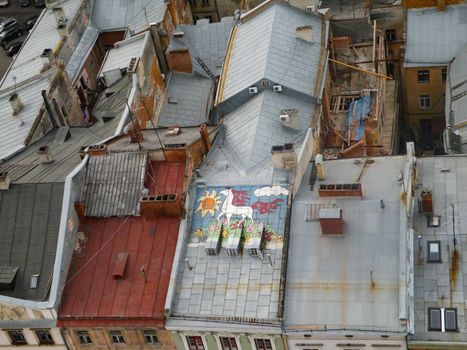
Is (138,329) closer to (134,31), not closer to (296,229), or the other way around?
(296,229)

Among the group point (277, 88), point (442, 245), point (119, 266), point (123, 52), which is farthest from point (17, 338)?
point (123, 52)

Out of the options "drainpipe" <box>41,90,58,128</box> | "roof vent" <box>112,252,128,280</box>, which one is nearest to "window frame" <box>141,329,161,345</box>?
"roof vent" <box>112,252,128,280</box>

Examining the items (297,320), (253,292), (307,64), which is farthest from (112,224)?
(307,64)

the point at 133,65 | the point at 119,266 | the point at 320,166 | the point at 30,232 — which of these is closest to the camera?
the point at 119,266

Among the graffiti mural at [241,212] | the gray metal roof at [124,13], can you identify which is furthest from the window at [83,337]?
the gray metal roof at [124,13]

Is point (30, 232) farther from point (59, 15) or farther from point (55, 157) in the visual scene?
point (59, 15)

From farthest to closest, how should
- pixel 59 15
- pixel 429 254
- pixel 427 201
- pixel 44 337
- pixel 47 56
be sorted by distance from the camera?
pixel 59 15 → pixel 47 56 → pixel 44 337 → pixel 427 201 → pixel 429 254

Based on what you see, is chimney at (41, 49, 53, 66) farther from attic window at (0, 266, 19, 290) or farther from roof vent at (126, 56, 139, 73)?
attic window at (0, 266, 19, 290)
